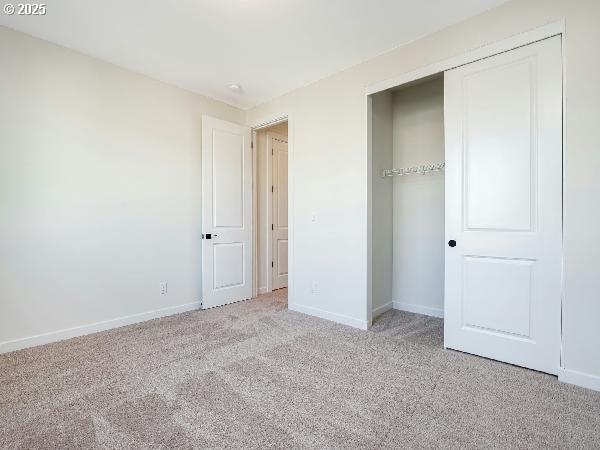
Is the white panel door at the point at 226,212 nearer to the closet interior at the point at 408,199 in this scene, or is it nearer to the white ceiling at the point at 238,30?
the white ceiling at the point at 238,30

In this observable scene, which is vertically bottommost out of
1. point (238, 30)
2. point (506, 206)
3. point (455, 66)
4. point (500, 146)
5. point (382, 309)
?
point (382, 309)

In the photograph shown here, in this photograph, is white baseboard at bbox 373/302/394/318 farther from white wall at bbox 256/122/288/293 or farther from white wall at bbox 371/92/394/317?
white wall at bbox 256/122/288/293

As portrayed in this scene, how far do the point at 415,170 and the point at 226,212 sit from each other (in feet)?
7.82

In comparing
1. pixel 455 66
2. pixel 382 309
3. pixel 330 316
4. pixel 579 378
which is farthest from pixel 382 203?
pixel 579 378

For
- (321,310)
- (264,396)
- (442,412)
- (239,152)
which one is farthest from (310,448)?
(239,152)

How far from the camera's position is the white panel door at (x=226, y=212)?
12.7 ft

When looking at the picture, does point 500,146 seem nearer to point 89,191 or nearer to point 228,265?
point 228,265

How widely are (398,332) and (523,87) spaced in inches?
89.8

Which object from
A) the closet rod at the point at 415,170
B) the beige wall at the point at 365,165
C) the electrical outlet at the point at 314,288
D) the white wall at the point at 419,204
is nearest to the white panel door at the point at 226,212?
the beige wall at the point at 365,165

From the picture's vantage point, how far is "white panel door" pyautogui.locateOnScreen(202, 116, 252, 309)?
387 cm

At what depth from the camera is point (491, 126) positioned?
2.38 m

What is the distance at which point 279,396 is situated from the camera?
190 centimetres

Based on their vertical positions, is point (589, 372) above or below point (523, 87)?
below

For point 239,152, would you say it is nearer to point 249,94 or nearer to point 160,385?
point 249,94
